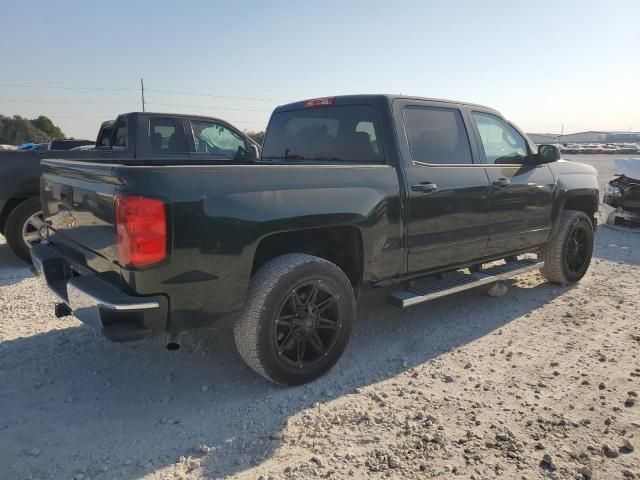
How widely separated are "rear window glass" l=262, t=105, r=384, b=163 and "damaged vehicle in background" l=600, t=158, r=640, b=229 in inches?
282

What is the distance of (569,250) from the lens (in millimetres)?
5645

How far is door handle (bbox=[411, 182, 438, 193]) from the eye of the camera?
12.4 ft

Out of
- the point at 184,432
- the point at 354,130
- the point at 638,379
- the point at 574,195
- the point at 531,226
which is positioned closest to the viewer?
the point at 184,432

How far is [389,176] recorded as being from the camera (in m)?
3.65

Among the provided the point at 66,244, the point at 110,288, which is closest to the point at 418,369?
the point at 110,288

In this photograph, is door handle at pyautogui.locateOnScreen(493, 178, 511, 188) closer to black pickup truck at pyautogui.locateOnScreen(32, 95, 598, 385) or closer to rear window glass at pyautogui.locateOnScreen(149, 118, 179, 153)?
black pickup truck at pyautogui.locateOnScreen(32, 95, 598, 385)

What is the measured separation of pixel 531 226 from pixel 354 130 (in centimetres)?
218

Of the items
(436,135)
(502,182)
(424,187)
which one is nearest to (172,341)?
(424,187)

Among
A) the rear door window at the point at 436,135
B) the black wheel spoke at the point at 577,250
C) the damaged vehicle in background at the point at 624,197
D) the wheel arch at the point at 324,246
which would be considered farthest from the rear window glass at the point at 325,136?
the damaged vehicle in background at the point at 624,197

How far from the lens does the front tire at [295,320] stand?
3078 mm

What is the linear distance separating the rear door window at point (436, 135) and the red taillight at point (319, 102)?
67 cm

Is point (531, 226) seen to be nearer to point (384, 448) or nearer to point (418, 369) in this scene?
point (418, 369)

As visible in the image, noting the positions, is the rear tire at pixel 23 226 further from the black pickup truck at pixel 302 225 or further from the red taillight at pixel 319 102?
the red taillight at pixel 319 102

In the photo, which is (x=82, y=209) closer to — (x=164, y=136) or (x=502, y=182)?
(x=502, y=182)
